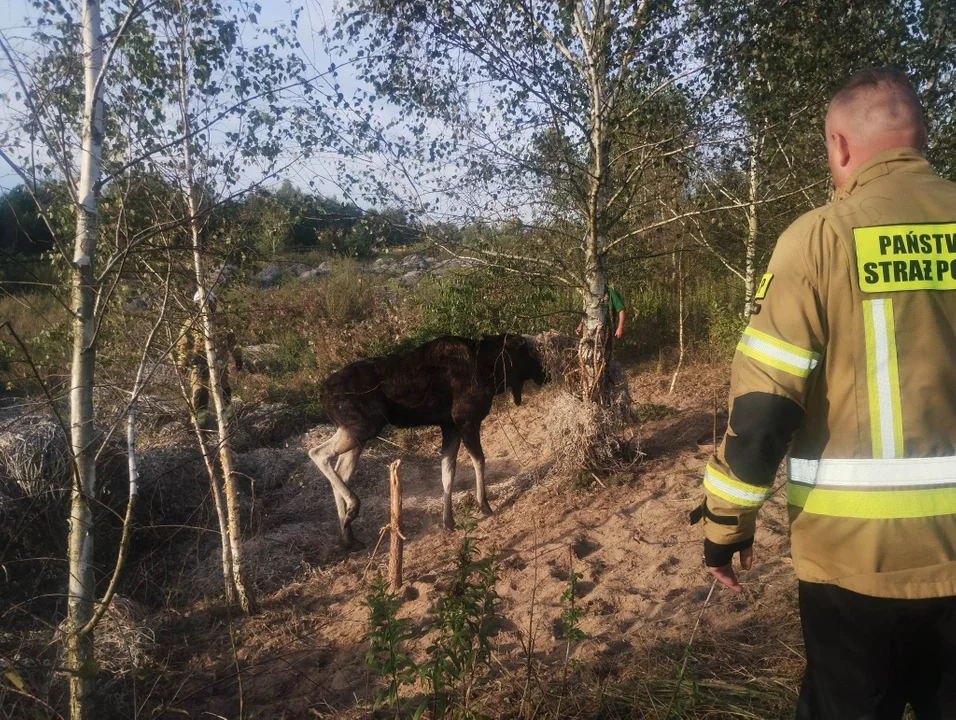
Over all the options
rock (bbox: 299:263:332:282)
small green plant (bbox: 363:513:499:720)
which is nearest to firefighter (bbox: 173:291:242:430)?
small green plant (bbox: 363:513:499:720)

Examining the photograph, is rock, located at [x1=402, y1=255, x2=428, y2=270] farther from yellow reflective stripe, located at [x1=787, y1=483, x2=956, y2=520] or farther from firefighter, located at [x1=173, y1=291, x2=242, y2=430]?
yellow reflective stripe, located at [x1=787, y1=483, x2=956, y2=520]

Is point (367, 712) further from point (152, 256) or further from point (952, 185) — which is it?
point (952, 185)

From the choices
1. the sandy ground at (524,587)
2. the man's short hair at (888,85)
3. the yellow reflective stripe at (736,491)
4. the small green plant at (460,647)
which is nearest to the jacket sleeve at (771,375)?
the yellow reflective stripe at (736,491)

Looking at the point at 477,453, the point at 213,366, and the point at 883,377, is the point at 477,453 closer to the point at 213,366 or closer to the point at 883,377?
the point at 213,366

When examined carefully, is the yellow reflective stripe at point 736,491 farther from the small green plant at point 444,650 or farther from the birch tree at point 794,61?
the birch tree at point 794,61

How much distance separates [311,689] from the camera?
464 centimetres

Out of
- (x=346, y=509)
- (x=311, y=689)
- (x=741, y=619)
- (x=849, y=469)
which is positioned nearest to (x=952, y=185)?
(x=849, y=469)

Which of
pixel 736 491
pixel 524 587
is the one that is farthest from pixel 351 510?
pixel 736 491

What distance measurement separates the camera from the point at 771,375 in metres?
1.85

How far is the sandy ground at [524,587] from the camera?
4.15m

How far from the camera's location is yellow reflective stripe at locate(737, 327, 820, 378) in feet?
5.95

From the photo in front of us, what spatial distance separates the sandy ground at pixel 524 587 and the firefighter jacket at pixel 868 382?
73.6 inches

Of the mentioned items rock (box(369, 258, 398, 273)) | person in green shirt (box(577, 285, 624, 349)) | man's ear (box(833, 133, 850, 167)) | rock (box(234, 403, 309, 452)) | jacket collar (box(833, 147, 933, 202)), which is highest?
rock (box(369, 258, 398, 273))

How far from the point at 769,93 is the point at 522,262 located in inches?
111
